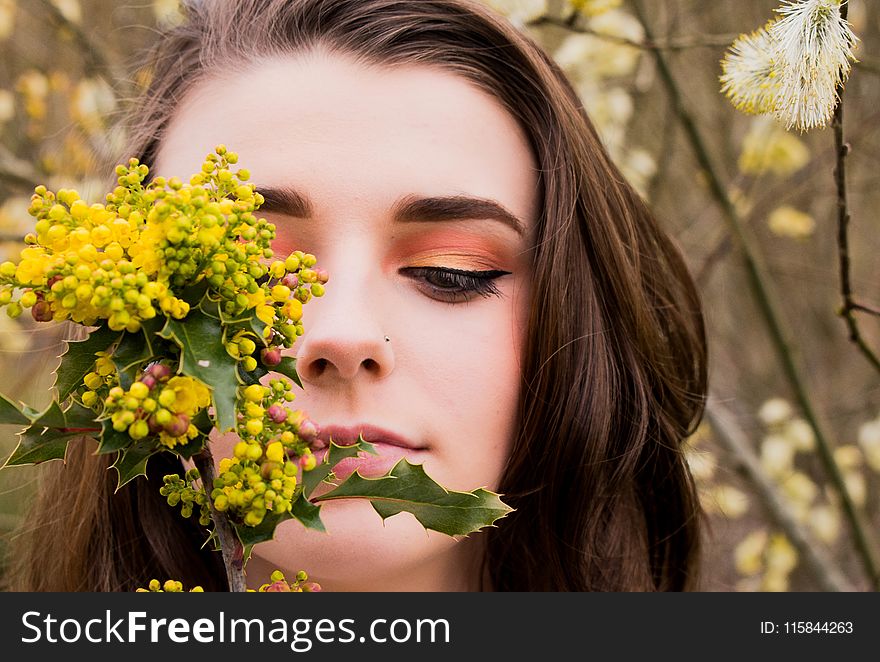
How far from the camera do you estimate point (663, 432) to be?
59.4 inches

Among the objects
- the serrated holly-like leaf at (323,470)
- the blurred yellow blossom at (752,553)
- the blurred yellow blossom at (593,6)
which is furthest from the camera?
the blurred yellow blossom at (752,553)

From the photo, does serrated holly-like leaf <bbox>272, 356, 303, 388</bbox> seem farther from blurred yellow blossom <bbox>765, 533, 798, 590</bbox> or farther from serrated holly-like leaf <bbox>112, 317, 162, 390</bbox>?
blurred yellow blossom <bbox>765, 533, 798, 590</bbox>

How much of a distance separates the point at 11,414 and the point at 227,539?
0.18 meters

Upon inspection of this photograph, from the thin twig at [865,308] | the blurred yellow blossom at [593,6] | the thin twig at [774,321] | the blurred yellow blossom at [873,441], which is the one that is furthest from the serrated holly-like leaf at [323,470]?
the blurred yellow blossom at [873,441]

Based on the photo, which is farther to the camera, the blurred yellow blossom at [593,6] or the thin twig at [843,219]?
the blurred yellow blossom at [593,6]

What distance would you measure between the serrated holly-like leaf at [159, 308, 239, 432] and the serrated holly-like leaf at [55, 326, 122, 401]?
0.06m

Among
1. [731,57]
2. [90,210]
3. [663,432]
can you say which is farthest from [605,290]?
[90,210]

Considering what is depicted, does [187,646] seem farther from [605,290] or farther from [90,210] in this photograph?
[605,290]

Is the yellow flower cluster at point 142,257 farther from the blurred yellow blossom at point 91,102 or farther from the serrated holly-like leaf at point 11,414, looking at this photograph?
the blurred yellow blossom at point 91,102

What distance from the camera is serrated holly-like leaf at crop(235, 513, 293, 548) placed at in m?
0.64

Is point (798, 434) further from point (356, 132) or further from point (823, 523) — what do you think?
point (356, 132)

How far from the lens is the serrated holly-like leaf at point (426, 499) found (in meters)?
0.71

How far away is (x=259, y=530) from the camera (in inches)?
25.5

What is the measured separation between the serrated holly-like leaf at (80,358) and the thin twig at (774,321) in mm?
1559
